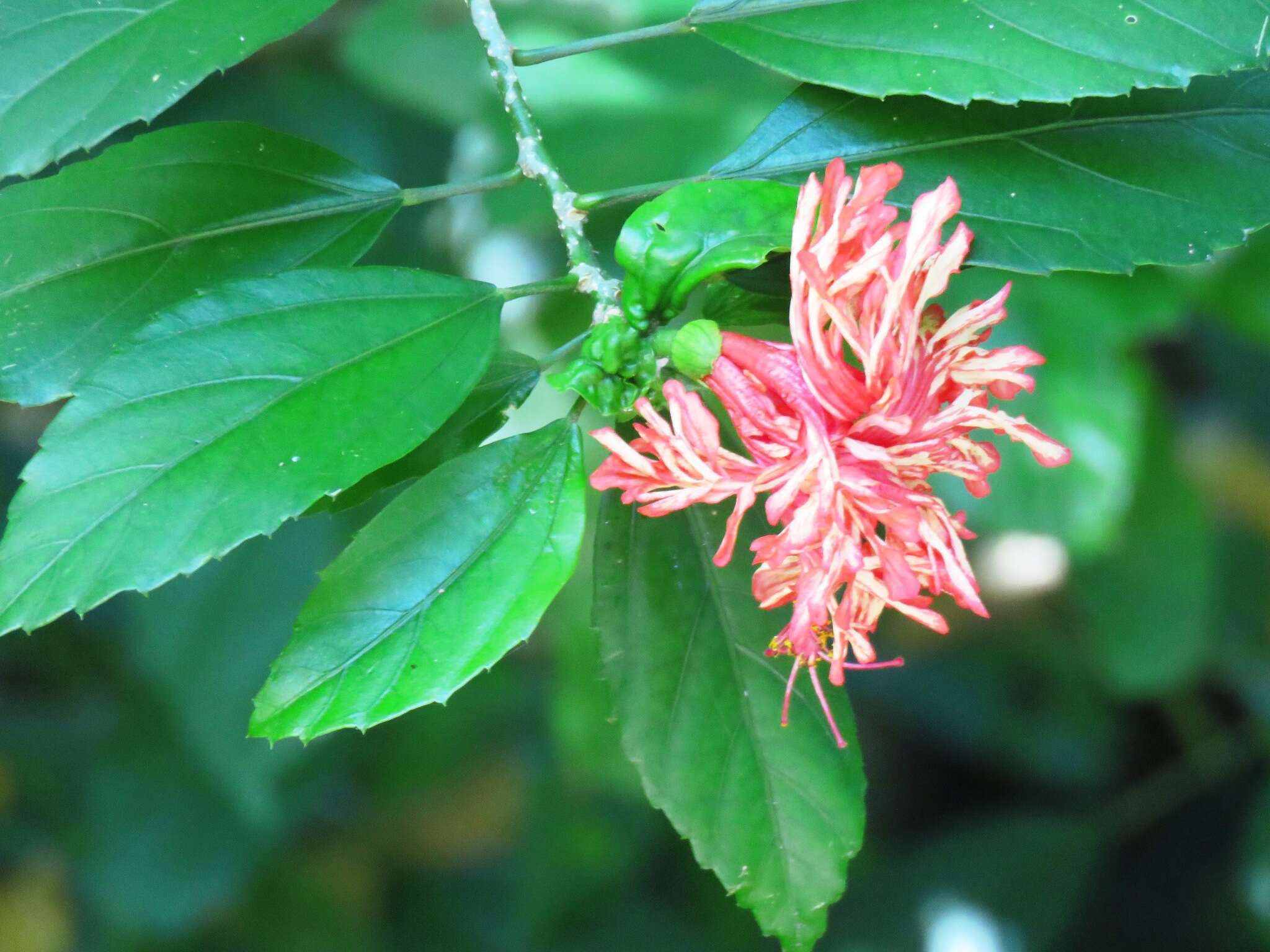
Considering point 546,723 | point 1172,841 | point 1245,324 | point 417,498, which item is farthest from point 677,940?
point 417,498

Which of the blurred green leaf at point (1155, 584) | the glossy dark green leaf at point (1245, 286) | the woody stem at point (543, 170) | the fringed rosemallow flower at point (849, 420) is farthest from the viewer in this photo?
the blurred green leaf at point (1155, 584)

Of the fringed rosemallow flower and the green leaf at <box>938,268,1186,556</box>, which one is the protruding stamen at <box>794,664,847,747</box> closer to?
the fringed rosemallow flower

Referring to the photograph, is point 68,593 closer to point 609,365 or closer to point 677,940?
point 609,365

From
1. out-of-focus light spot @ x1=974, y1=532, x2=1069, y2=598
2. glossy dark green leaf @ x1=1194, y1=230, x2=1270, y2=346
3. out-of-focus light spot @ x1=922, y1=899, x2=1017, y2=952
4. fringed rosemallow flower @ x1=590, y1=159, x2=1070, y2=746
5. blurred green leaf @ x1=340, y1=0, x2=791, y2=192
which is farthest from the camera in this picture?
out-of-focus light spot @ x1=922, y1=899, x2=1017, y2=952

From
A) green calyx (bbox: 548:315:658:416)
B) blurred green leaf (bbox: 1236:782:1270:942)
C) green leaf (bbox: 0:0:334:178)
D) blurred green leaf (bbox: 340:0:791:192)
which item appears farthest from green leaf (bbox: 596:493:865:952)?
blurred green leaf (bbox: 1236:782:1270:942)

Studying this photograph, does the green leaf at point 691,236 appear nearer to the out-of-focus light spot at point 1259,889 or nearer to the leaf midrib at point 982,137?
the leaf midrib at point 982,137

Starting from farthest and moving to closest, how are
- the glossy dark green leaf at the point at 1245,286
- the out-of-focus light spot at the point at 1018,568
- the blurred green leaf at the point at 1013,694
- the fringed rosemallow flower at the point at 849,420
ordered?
1. the blurred green leaf at the point at 1013,694
2. the out-of-focus light spot at the point at 1018,568
3. the glossy dark green leaf at the point at 1245,286
4. the fringed rosemallow flower at the point at 849,420

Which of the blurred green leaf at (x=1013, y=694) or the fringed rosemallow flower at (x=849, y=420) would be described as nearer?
the fringed rosemallow flower at (x=849, y=420)

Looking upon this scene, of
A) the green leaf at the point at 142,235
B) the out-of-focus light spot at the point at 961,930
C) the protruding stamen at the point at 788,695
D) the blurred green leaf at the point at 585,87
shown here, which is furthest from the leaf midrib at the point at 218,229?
the out-of-focus light spot at the point at 961,930
